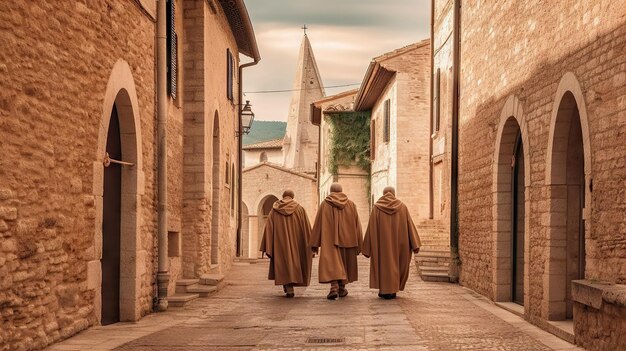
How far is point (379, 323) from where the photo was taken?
389 inches

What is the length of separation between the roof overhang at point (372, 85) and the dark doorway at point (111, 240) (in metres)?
16.2

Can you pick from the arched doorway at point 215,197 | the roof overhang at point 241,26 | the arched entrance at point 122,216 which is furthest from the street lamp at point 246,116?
the arched entrance at point 122,216

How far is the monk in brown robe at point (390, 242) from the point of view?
1341 cm

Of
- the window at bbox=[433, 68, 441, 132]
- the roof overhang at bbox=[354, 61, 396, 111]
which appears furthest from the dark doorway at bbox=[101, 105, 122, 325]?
the roof overhang at bbox=[354, 61, 396, 111]

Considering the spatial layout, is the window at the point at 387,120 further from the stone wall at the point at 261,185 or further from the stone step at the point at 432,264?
the stone wall at the point at 261,185

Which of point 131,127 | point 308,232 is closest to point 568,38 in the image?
point 131,127

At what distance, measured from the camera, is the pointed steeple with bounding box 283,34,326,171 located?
255 feet

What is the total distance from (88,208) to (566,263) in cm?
516

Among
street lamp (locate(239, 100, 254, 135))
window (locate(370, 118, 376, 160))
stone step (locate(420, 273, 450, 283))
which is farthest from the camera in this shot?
window (locate(370, 118, 376, 160))

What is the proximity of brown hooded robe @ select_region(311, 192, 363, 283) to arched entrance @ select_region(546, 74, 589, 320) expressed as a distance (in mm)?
4357

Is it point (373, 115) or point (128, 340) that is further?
point (373, 115)

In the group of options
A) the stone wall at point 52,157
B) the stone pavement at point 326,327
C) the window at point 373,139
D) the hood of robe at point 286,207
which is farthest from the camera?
the window at point 373,139

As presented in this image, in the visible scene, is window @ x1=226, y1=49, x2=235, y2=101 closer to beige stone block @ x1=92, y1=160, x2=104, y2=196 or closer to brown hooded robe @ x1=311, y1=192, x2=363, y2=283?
brown hooded robe @ x1=311, y1=192, x2=363, y2=283

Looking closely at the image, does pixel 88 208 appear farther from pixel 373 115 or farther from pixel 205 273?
pixel 373 115
